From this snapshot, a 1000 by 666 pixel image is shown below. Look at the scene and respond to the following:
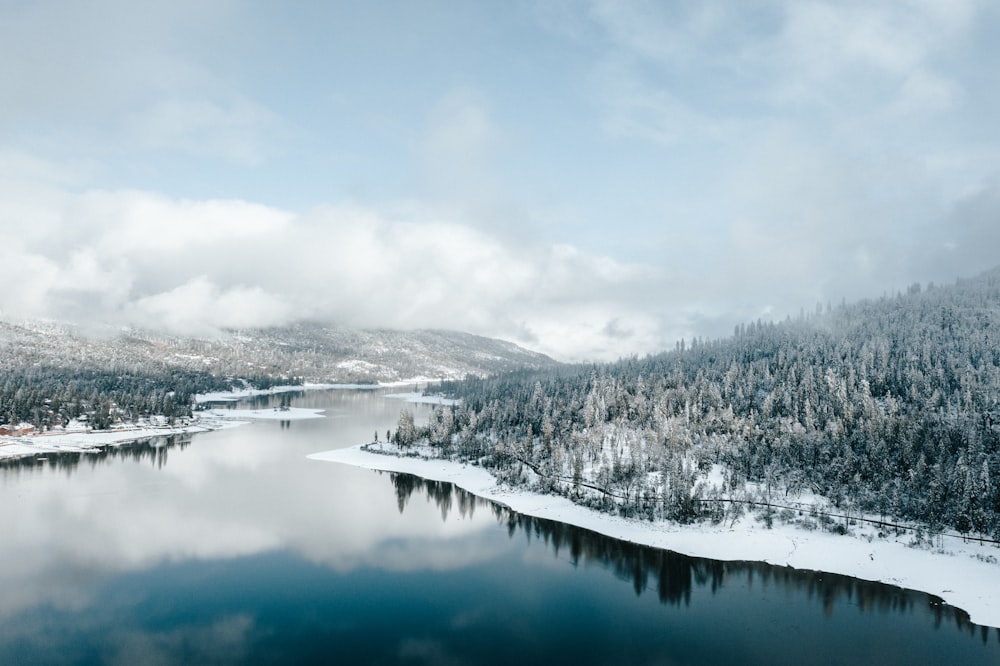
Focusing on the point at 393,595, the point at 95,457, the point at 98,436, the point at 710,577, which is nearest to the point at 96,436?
the point at 98,436

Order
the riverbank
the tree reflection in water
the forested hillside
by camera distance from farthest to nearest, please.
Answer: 1. the riverbank
2. the forested hillside
3. the tree reflection in water

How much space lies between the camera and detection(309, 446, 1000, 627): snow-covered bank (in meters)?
51.8

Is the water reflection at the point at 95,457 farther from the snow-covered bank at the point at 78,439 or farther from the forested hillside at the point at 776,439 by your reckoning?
the forested hillside at the point at 776,439

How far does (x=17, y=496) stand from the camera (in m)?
77.0

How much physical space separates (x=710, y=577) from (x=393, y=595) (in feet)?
101

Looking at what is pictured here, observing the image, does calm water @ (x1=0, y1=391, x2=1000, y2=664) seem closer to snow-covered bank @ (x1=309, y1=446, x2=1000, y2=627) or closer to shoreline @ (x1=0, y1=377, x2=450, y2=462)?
snow-covered bank @ (x1=309, y1=446, x2=1000, y2=627)

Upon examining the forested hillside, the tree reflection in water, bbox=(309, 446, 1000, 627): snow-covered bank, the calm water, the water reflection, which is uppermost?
the forested hillside

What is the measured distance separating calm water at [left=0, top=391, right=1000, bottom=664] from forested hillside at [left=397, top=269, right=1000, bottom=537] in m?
15.7

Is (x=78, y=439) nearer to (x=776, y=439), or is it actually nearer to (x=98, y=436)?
(x=98, y=436)

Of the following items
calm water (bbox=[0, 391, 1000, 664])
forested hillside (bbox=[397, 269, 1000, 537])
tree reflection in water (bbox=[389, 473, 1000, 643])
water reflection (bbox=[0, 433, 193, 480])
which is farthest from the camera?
water reflection (bbox=[0, 433, 193, 480])

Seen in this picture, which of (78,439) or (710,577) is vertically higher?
(710,577)

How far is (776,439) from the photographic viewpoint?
8650 centimetres

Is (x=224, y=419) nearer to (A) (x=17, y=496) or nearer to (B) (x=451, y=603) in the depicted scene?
(A) (x=17, y=496)

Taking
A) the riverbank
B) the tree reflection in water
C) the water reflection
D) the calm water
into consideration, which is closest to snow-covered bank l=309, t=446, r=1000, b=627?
the tree reflection in water
